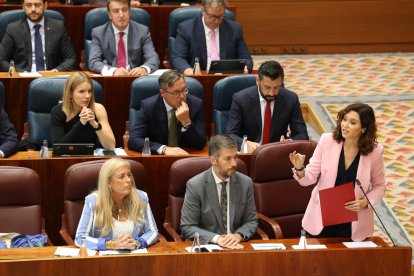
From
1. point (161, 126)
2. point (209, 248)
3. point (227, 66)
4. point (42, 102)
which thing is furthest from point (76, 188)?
point (227, 66)

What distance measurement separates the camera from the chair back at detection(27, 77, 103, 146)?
522 cm

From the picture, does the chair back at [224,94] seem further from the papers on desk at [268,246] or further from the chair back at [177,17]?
the papers on desk at [268,246]

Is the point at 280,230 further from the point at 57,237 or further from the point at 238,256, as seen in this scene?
the point at 57,237

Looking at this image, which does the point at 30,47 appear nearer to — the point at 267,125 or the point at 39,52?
the point at 39,52

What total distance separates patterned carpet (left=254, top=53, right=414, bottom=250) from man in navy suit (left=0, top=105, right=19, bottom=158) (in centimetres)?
208

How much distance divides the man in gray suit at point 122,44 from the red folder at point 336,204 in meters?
2.24

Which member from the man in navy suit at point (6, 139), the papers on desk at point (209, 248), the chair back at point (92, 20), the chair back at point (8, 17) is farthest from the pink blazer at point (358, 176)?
the chair back at point (8, 17)

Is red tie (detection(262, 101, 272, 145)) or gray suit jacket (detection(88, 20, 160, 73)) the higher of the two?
gray suit jacket (detection(88, 20, 160, 73))

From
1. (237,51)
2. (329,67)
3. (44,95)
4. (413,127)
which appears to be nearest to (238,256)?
(44,95)

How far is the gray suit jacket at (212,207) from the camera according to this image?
4270 millimetres

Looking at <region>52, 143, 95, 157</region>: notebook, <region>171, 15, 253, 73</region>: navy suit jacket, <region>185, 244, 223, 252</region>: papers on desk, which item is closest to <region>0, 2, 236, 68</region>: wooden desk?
<region>171, 15, 253, 73</region>: navy suit jacket

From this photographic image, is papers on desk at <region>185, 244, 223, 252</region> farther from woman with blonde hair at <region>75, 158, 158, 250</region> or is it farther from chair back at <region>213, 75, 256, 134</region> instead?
chair back at <region>213, 75, 256, 134</region>

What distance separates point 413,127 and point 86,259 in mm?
3728

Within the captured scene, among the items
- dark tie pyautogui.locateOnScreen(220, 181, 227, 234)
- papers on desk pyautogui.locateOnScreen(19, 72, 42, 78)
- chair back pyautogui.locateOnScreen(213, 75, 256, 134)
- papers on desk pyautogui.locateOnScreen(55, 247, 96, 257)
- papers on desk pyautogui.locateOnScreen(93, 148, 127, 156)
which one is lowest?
papers on desk pyautogui.locateOnScreen(55, 247, 96, 257)
